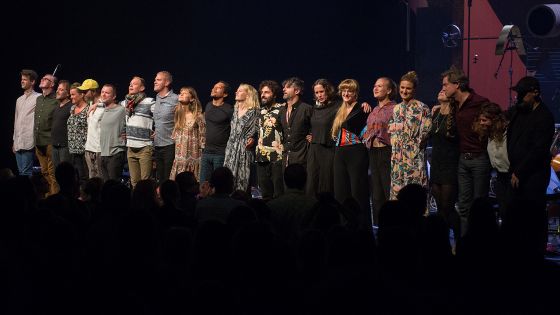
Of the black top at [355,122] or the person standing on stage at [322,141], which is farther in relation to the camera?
the person standing on stage at [322,141]

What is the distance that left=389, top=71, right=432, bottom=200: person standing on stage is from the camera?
7.09 m

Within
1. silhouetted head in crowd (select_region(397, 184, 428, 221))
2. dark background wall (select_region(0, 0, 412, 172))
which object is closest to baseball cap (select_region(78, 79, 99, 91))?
dark background wall (select_region(0, 0, 412, 172))

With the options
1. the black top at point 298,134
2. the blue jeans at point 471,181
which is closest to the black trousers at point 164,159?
the black top at point 298,134

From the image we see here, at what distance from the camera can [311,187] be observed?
784 cm

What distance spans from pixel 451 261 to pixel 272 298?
78cm

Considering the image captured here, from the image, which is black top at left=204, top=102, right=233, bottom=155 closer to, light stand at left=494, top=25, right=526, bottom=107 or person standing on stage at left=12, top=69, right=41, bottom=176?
person standing on stage at left=12, top=69, right=41, bottom=176

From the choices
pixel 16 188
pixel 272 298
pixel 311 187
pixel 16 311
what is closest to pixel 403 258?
pixel 272 298

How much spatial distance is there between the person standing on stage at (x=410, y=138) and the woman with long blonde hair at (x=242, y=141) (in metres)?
1.69

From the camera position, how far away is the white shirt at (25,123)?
9.79 metres

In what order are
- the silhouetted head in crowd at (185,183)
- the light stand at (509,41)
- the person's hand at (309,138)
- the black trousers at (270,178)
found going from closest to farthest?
the silhouetted head in crowd at (185,183)
the person's hand at (309,138)
the black trousers at (270,178)
the light stand at (509,41)

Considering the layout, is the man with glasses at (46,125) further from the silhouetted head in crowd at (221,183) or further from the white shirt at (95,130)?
the silhouetted head in crowd at (221,183)

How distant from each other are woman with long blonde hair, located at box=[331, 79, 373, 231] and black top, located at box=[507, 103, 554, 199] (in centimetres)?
169

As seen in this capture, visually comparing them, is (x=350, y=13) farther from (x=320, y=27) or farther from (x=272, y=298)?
(x=272, y=298)

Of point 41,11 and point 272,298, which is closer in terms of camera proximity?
point 272,298
